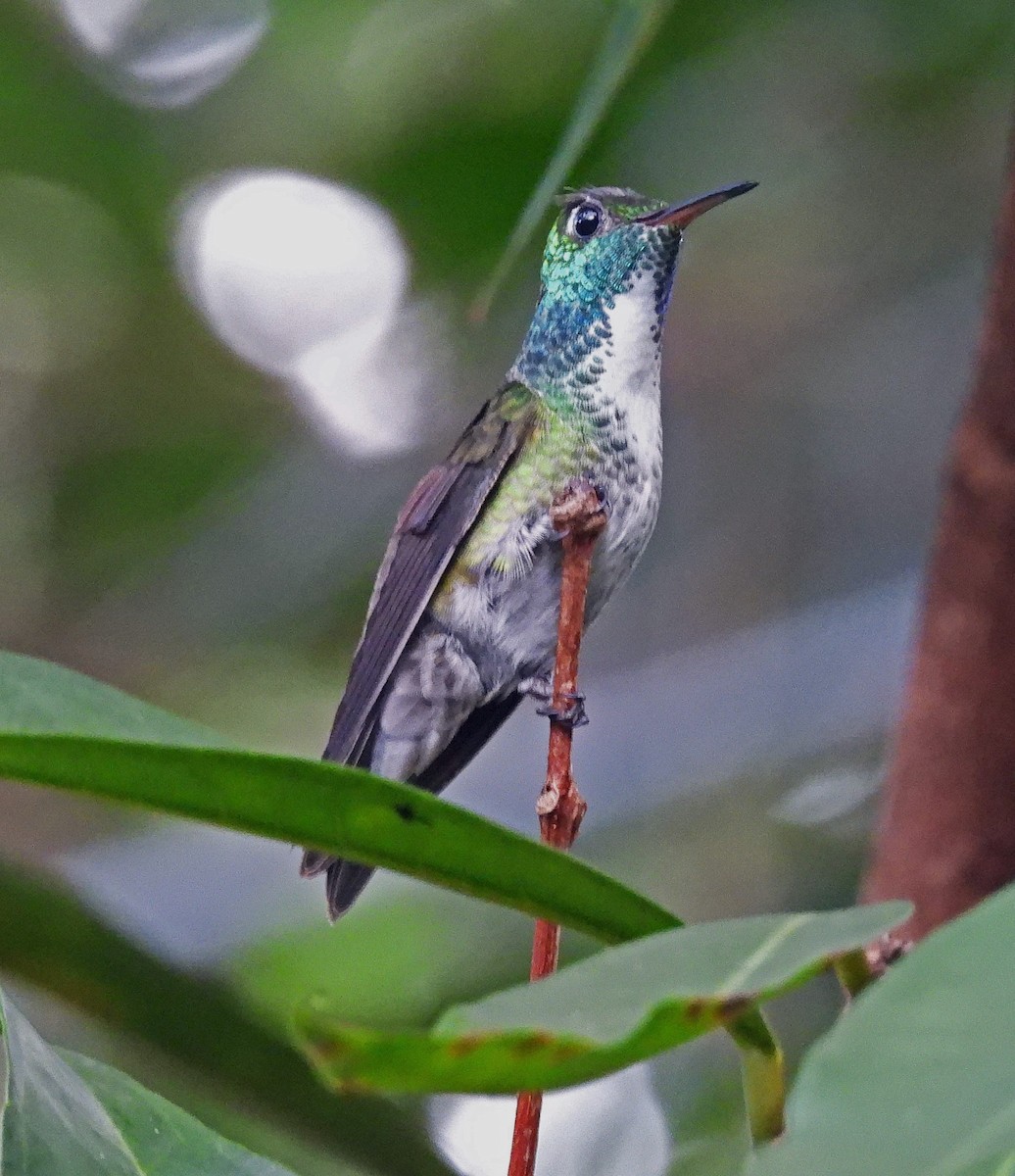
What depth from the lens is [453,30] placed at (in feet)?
10.5

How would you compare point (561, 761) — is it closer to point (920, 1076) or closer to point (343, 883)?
point (920, 1076)

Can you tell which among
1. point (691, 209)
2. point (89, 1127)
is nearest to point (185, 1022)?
point (89, 1127)

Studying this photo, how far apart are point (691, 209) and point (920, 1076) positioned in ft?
4.47

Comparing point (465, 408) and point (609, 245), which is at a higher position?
point (465, 408)

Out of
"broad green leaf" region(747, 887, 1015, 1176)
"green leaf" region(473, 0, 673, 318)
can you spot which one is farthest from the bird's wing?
"broad green leaf" region(747, 887, 1015, 1176)

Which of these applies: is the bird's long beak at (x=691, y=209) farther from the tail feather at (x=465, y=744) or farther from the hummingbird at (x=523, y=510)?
the tail feather at (x=465, y=744)

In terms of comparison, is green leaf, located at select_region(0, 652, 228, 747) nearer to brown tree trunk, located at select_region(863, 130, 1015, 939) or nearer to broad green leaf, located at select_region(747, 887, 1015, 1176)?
broad green leaf, located at select_region(747, 887, 1015, 1176)

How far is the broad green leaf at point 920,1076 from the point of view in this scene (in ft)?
1.61

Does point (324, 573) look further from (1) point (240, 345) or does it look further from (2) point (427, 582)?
(2) point (427, 582)

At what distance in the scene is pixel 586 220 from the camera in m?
1.97

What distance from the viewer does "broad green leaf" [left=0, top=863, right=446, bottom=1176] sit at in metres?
1.48

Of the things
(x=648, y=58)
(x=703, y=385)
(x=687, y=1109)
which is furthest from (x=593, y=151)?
(x=687, y=1109)

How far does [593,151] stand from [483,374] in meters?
1.09

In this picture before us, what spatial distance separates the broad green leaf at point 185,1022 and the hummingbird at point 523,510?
235mm
